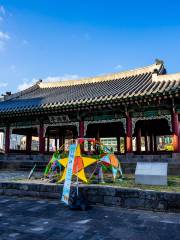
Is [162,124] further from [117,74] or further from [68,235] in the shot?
[68,235]

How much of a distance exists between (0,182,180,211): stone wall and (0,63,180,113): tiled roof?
19.7 ft

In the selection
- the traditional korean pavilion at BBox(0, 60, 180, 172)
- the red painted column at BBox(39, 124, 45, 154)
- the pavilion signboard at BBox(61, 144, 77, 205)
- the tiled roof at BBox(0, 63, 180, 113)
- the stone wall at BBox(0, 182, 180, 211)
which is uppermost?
the tiled roof at BBox(0, 63, 180, 113)

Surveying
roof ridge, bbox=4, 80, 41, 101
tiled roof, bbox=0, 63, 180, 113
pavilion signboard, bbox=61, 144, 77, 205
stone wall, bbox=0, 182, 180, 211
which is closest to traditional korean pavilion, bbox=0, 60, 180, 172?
tiled roof, bbox=0, 63, 180, 113

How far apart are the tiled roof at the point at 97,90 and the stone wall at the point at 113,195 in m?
6.01

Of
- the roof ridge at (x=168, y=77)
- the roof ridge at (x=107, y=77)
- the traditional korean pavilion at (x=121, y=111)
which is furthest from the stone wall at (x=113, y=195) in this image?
the roof ridge at (x=107, y=77)

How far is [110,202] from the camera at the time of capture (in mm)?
7332

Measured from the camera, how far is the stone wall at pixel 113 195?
6545 millimetres

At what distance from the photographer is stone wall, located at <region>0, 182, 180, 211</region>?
21.5 feet

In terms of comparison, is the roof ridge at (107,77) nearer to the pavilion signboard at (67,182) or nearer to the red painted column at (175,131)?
the red painted column at (175,131)

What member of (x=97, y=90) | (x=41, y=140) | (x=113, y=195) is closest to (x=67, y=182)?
(x=113, y=195)

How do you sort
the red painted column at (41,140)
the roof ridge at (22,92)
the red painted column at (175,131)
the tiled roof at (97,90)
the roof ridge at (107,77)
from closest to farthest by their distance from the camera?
the red painted column at (175,131) < the tiled roof at (97,90) < the red painted column at (41,140) < the roof ridge at (107,77) < the roof ridge at (22,92)

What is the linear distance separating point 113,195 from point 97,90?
10844 mm

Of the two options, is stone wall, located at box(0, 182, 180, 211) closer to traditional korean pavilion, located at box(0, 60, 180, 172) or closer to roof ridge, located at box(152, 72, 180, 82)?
traditional korean pavilion, located at box(0, 60, 180, 172)

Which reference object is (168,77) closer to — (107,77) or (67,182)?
(107,77)
